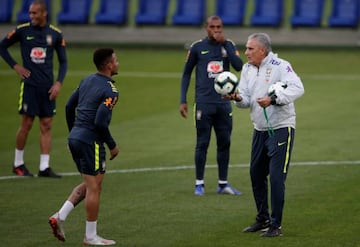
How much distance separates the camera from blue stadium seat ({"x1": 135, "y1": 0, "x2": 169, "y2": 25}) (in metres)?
45.5

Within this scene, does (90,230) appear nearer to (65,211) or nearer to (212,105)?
(65,211)

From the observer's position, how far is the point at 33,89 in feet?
60.6

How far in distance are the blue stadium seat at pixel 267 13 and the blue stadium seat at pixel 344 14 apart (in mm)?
2139

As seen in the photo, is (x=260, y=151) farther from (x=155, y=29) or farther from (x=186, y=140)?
(x=155, y=29)

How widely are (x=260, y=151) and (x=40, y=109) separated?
5960 millimetres

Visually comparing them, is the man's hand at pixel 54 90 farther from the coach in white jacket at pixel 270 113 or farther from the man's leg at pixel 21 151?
the coach in white jacket at pixel 270 113

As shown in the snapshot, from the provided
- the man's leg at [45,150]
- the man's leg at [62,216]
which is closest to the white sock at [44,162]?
the man's leg at [45,150]

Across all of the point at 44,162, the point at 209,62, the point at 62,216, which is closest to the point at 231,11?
the point at 44,162

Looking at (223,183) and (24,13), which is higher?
(223,183)

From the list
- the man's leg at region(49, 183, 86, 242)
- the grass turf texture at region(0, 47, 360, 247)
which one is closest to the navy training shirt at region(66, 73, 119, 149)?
the man's leg at region(49, 183, 86, 242)

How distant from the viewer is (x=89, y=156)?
42.1ft

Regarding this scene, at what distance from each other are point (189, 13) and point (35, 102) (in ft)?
90.2

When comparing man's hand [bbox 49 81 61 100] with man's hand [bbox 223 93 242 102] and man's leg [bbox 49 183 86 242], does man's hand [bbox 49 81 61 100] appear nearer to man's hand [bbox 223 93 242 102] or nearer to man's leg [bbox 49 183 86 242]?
man's leg [bbox 49 183 86 242]

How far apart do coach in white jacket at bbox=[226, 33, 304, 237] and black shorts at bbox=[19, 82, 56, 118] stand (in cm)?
565
